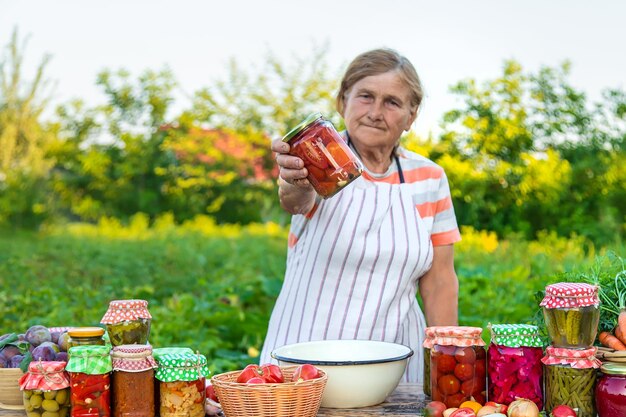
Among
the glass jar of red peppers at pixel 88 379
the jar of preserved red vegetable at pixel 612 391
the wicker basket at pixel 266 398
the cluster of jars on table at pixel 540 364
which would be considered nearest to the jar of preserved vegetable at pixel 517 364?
the cluster of jars on table at pixel 540 364

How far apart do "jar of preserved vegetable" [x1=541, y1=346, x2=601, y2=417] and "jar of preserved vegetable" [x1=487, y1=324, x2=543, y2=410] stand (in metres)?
0.06

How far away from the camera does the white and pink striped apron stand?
2664 mm

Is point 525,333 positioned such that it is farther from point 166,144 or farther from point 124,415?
point 166,144

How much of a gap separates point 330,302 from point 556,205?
7.33 m

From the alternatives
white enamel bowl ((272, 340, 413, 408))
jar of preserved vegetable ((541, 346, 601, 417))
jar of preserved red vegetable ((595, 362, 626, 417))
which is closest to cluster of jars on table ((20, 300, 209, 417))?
white enamel bowl ((272, 340, 413, 408))

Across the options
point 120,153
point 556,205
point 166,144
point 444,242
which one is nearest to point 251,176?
point 166,144

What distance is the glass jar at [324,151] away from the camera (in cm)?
198

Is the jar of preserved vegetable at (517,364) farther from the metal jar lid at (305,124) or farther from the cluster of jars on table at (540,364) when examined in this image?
the metal jar lid at (305,124)

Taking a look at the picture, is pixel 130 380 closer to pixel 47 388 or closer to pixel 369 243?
pixel 47 388

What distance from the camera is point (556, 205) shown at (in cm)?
943

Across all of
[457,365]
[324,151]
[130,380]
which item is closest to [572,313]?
[457,365]

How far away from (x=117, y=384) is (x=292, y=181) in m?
0.69

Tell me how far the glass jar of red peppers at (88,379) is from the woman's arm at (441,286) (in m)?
1.36

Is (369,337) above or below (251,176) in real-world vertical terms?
below
